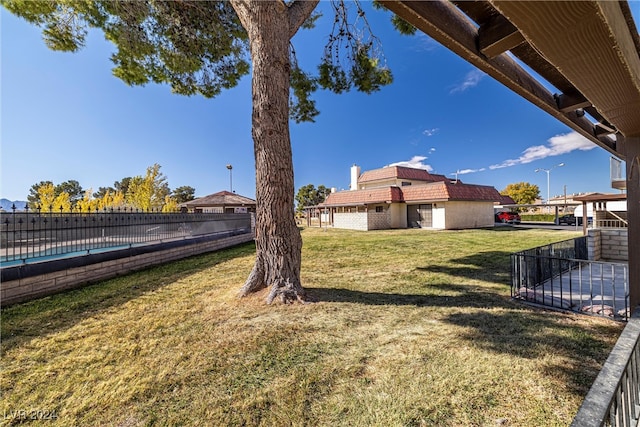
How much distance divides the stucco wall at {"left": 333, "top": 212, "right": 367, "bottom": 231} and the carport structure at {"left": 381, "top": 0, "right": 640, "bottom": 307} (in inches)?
796

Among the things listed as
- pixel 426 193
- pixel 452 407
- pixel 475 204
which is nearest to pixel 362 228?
pixel 426 193

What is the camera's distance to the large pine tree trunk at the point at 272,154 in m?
5.00

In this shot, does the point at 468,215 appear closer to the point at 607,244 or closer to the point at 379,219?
the point at 379,219

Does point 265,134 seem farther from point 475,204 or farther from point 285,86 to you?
point 475,204

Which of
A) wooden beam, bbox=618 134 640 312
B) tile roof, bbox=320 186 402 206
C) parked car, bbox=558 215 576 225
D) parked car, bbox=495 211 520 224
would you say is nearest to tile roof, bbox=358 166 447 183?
tile roof, bbox=320 186 402 206

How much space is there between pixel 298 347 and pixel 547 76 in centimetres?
399

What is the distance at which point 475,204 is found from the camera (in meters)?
22.9

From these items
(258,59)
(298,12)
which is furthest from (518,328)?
(298,12)

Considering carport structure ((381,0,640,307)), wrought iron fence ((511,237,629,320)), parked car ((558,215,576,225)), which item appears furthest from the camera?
parked car ((558,215,576,225))

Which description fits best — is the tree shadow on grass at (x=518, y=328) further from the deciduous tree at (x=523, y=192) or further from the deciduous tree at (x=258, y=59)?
the deciduous tree at (x=523, y=192)

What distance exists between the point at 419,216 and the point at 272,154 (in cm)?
2069

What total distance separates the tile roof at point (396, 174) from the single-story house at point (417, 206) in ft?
18.4

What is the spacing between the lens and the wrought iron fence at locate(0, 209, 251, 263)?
5.39m

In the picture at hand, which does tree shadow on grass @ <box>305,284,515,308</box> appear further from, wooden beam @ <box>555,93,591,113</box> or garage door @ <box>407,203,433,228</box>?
garage door @ <box>407,203,433,228</box>
